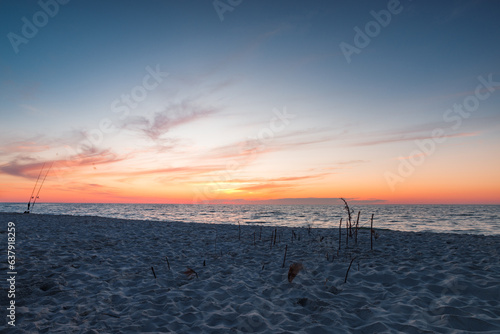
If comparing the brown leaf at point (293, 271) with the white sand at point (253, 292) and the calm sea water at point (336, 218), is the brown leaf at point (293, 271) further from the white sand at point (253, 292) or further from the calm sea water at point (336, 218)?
the calm sea water at point (336, 218)

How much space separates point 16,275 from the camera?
6684mm

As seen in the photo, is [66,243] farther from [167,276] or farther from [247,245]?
[247,245]

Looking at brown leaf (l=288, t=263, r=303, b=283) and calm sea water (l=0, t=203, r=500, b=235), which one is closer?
brown leaf (l=288, t=263, r=303, b=283)

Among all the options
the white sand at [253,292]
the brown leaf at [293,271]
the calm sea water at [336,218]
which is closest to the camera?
the white sand at [253,292]

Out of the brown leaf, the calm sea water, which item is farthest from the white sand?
the calm sea water

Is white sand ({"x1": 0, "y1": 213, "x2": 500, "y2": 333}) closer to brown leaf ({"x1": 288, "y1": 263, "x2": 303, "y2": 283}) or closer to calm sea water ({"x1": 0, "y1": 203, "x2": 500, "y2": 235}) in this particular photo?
brown leaf ({"x1": 288, "y1": 263, "x2": 303, "y2": 283})

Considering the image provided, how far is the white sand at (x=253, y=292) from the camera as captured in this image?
14.6 ft

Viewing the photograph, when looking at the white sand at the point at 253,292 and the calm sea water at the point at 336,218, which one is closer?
the white sand at the point at 253,292

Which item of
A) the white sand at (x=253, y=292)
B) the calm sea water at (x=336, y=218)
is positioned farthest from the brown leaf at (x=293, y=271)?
the calm sea water at (x=336, y=218)

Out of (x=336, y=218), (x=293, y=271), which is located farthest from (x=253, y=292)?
(x=336, y=218)

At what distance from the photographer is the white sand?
445 cm

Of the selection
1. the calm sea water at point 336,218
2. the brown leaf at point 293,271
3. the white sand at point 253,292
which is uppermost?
the brown leaf at point 293,271

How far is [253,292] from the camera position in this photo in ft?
19.6

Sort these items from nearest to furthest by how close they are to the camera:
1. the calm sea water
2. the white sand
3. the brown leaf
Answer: the white sand, the brown leaf, the calm sea water
